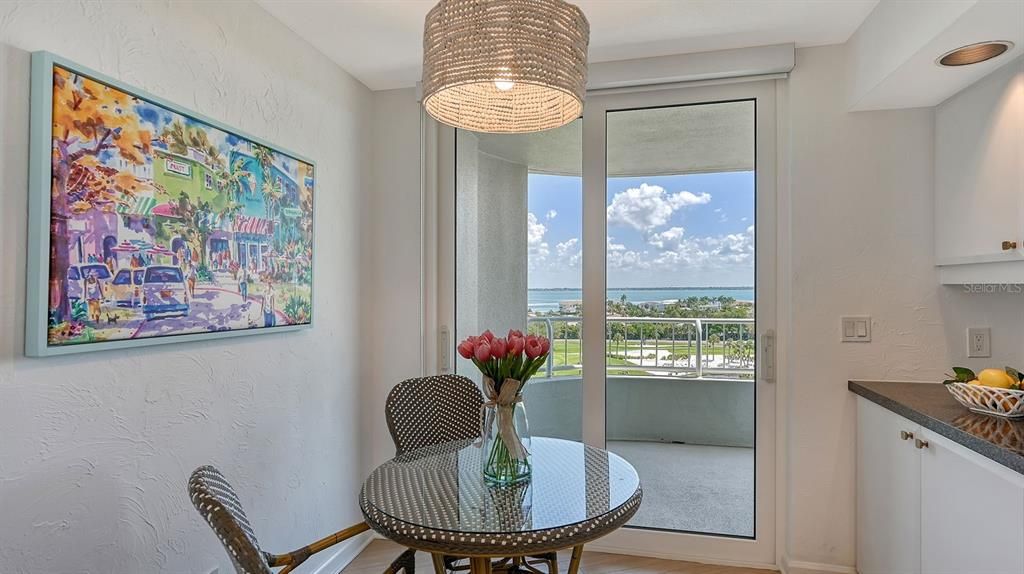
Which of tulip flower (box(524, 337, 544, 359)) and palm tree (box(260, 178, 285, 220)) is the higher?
palm tree (box(260, 178, 285, 220))

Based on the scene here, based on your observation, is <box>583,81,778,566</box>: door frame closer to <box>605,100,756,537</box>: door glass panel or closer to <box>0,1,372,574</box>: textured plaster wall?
<box>605,100,756,537</box>: door glass panel

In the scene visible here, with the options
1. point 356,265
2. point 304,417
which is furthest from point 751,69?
point 304,417

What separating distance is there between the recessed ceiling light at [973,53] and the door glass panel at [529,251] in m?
1.52

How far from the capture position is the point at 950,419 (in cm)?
172

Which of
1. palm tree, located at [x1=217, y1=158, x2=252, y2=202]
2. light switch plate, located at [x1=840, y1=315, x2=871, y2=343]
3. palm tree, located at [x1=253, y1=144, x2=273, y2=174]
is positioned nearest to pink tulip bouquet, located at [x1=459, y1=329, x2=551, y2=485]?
palm tree, located at [x1=217, y1=158, x2=252, y2=202]

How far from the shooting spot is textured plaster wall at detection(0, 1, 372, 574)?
1.29m

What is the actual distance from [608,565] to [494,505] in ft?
4.79

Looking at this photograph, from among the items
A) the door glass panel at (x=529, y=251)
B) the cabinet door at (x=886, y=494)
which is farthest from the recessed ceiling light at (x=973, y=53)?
the door glass panel at (x=529, y=251)

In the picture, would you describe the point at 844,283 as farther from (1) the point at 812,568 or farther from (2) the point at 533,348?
(2) the point at 533,348

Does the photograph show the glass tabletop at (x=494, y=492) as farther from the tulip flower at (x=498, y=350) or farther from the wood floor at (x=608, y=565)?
the wood floor at (x=608, y=565)

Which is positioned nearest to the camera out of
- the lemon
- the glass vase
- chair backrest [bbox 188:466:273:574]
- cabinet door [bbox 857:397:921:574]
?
chair backrest [bbox 188:466:273:574]

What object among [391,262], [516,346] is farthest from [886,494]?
[391,262]

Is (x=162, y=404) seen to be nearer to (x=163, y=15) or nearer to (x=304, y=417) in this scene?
(x=304, y=417)

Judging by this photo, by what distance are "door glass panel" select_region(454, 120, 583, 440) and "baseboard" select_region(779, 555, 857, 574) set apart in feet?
3.66
